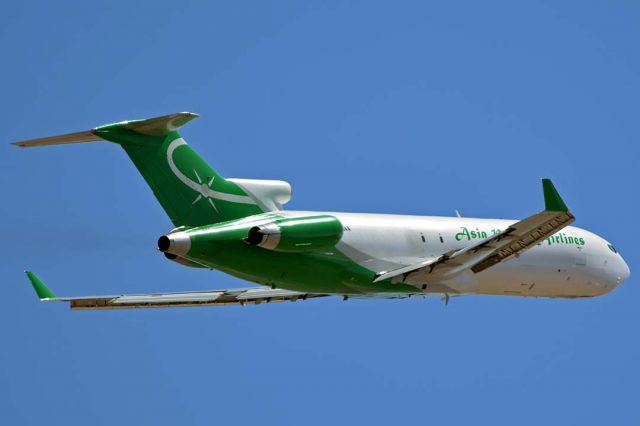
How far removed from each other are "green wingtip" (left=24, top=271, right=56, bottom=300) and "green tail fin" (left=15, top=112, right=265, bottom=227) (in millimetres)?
4916

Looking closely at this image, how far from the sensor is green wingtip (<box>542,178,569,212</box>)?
3472 centimetres

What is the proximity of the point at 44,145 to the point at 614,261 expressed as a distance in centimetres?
1982

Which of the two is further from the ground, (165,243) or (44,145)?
(44,145)

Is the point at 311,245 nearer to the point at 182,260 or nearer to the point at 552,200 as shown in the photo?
the point at 182,260

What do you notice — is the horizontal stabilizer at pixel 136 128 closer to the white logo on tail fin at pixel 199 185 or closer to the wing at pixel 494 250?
the white logo on tail fin at pixel 199 185

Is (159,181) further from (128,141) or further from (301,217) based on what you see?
(301,217)

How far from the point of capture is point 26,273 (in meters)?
38.5

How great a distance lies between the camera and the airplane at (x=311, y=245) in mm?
35375

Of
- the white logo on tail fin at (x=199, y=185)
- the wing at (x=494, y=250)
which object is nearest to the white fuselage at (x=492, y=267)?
the wing at (x=494, y=250)

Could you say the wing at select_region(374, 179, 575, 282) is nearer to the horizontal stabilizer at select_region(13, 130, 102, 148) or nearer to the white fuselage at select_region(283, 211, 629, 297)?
the white fuselage at select_region(283, 211, 629, 297)

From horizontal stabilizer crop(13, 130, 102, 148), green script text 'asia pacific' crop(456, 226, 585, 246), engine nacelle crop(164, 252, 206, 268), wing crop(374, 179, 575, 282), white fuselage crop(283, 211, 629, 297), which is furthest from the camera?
green script text 'asia pacific' crop(456, 226, 585, 246)

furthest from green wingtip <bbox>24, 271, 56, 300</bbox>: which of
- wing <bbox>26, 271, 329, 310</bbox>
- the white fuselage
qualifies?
the white fuselage

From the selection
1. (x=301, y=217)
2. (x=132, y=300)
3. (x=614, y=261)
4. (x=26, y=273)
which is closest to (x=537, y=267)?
(x=614, y=261)

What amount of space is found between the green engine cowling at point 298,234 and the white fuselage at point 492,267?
0.68 meters
